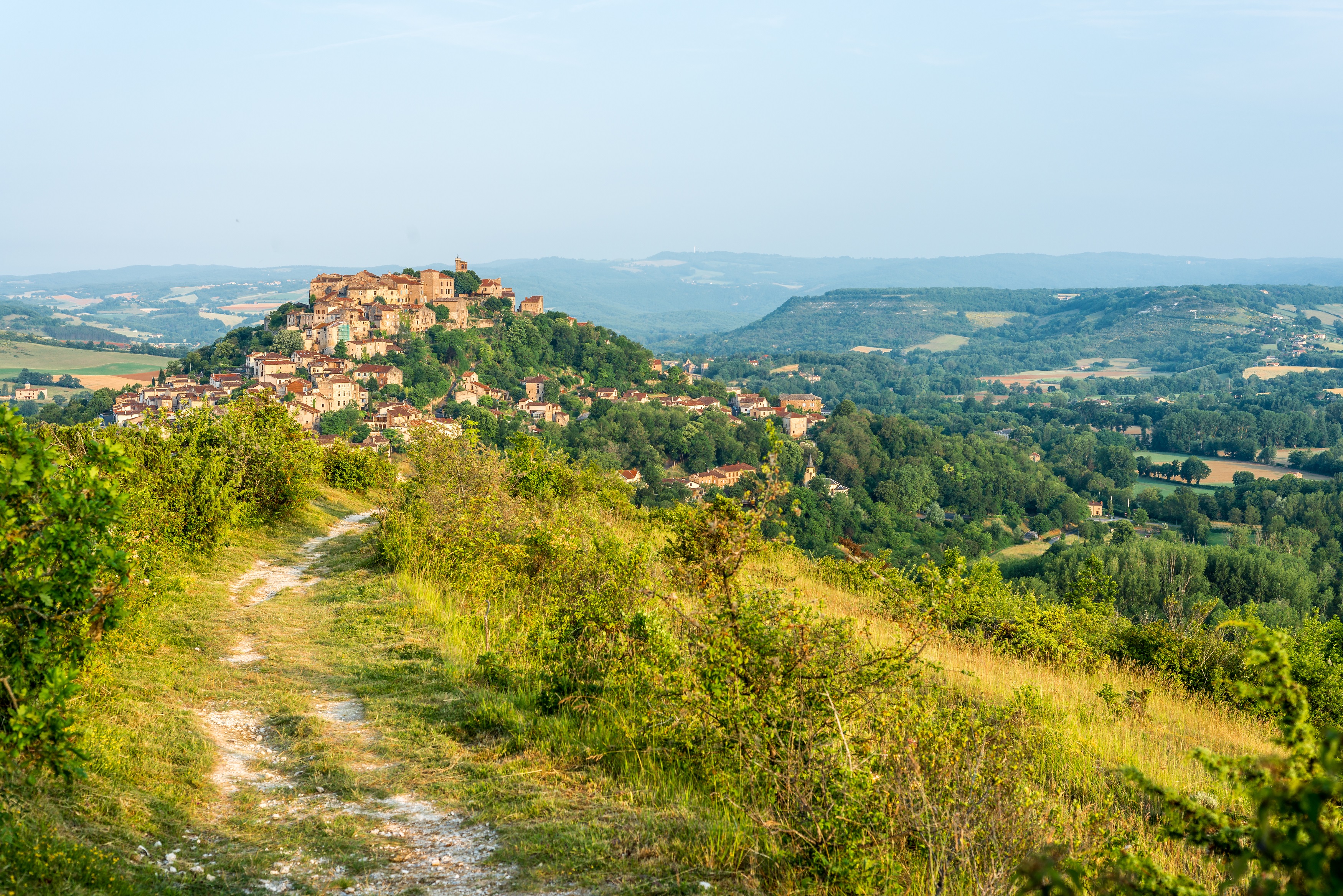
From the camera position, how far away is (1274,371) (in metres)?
147

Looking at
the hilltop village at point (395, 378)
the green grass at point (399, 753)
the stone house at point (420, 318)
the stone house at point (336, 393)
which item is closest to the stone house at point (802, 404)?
the hilltop village at point (395, 378)

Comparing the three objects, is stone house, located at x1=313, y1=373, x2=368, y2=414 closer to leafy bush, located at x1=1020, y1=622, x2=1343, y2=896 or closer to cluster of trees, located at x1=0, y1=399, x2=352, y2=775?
cluster of trees, located at x1=0, y1=399, x2=352, y2=775

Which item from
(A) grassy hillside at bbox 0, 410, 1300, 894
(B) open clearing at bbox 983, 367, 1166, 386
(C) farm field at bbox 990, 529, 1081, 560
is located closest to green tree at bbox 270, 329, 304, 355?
(C) farm field at bbox 990, 529, 1081, 560

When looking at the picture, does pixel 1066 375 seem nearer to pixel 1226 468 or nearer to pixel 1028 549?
pixel 1226 468

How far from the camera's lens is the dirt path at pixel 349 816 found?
12.6 ft

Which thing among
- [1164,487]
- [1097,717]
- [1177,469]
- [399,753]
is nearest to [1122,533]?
[1164,487]

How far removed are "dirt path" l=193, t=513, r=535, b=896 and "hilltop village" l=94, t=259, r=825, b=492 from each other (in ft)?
124

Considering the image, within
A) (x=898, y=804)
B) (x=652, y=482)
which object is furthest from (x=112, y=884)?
(x=652, y=482)

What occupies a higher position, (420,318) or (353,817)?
(420,318)

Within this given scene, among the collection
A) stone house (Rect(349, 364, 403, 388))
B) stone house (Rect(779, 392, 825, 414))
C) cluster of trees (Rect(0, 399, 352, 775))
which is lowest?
stone house (Rect(779, 392, 825, 414))

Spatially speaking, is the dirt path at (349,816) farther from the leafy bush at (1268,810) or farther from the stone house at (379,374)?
the stone house at (379,374)

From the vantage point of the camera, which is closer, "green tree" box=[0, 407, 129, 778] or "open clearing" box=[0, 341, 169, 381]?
"green tree" box=[0, 407, 129, 778]

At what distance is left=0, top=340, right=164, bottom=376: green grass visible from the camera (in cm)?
10438

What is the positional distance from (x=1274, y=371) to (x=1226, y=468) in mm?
80080
